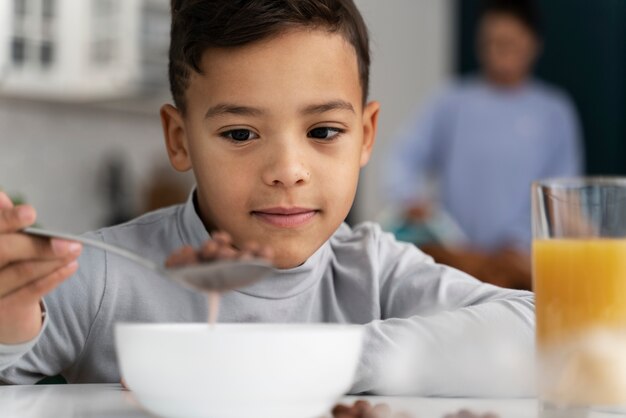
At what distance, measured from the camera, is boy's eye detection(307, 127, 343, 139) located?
1096mm

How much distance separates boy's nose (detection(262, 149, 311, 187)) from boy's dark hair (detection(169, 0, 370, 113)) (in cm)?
14

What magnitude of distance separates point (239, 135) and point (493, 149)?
10.0ft

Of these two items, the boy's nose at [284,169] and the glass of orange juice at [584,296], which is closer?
the glass of orange juice at [584,296]

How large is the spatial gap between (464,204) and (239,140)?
9.87ft


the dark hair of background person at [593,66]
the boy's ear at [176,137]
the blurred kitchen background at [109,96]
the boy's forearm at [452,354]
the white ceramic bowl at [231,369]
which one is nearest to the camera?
the white ceramic bowl at [231,369]

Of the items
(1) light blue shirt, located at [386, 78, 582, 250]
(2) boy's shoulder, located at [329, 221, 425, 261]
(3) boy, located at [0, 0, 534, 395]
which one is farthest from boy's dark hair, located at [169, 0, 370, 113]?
(1) light blue shirt, located at [386, 78, 582, 250]

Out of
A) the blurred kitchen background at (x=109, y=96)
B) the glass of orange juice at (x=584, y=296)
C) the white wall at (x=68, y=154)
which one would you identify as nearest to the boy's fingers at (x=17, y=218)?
the glass of orange juice at (x=584, y=296)

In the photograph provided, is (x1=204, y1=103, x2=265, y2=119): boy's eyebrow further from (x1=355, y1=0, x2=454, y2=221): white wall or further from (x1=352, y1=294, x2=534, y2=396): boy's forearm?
(x1=355, y1=0, x2=454, y2=221): white wall

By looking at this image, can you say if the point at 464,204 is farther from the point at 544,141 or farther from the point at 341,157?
the point at 341,157

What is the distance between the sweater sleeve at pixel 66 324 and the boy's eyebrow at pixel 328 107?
319mm

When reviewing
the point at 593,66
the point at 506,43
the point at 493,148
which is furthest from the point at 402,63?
the point at 506,43

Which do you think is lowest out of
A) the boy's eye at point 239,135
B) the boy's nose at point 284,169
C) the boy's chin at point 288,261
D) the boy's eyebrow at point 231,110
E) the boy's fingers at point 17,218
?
the boy's chin at point 288,261

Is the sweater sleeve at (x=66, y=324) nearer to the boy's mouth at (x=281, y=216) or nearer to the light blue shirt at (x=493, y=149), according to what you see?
the boy's mouth at (x=281, y=216)

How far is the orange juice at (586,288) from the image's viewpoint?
29.3 inches
